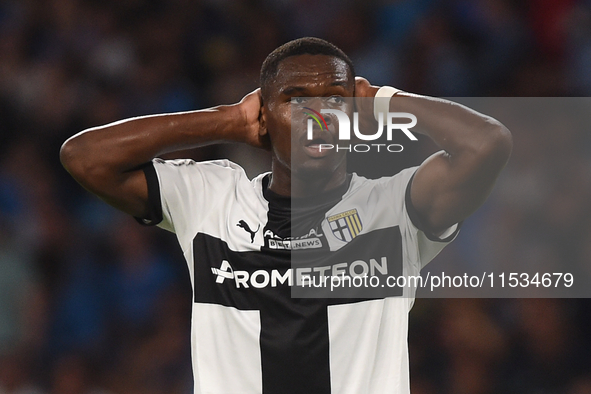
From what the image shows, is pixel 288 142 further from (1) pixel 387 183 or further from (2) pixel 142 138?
(2) pixel 142 138

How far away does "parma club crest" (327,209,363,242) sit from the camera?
2193 mm

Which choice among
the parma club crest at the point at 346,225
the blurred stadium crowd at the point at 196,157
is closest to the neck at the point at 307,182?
the parma club crest at the point at 346,225

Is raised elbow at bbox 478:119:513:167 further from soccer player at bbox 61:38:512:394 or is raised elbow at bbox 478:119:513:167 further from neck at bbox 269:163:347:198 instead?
neck at bbox 269:163:347:198

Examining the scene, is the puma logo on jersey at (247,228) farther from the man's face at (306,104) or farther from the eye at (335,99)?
the eye at (335,99)

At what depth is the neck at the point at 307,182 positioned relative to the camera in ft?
7.41

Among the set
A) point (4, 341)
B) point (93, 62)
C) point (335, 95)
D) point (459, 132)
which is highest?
point (93, 62)

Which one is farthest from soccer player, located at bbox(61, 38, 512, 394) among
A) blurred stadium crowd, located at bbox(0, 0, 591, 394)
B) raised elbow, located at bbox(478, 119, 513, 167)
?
blurred stadium crowd, located at bbox(0, 0, 591, 394)

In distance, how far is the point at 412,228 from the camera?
2148 millimetres

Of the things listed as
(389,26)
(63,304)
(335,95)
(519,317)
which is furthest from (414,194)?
(63,304)

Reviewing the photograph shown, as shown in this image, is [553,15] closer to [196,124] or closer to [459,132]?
[459,132]

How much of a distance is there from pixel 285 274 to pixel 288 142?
16.9 inches

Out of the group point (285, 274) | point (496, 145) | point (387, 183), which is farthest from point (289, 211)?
point (496, 145)

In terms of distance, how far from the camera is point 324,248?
2.20 m

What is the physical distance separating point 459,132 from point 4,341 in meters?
3.02
